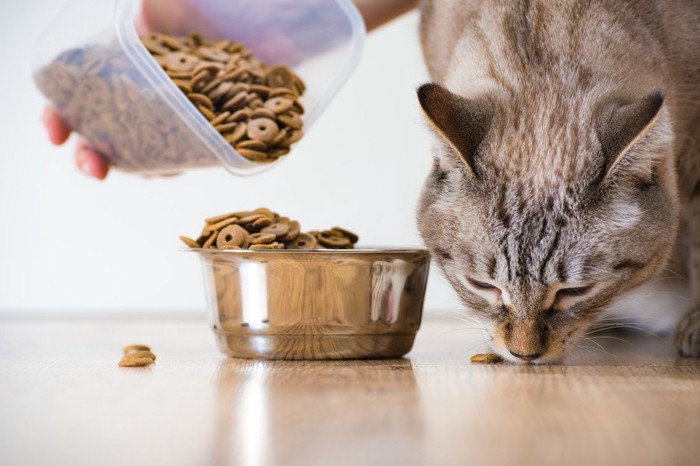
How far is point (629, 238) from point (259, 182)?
2305mm

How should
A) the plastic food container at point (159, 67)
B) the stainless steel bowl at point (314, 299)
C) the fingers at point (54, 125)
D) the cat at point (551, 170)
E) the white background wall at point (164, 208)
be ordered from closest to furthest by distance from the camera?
the cat at point (551, 170)
the stainless steel bowl at point (314, 299)
the plastic food container at point (159, 67)
the fingers at point (54, 125)
the white background wall at point (164, 208)

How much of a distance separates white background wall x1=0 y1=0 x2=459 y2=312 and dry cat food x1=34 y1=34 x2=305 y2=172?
4.46 feet

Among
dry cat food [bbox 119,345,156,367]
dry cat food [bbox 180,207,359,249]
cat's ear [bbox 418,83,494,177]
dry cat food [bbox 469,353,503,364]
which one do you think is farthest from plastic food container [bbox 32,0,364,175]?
dry cat food [bbox 469,353,503,364]

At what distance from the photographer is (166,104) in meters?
2.07

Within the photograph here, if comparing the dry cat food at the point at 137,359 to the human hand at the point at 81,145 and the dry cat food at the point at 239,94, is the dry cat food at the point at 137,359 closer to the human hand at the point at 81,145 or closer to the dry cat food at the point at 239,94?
the dry cat food at the point at 239,94

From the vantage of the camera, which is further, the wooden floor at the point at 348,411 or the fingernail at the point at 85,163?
the fingernail at the point at 85,163

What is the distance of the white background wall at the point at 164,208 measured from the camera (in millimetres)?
3691

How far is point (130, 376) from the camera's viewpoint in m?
1.58

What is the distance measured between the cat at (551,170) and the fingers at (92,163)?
3.18 feet

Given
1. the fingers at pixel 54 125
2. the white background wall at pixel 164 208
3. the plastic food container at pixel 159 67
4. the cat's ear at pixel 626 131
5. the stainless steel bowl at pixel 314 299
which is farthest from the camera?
the white background wall at pixel 164 208

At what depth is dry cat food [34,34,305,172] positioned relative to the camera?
209 centimetres

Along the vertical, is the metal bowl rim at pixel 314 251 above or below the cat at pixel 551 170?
below

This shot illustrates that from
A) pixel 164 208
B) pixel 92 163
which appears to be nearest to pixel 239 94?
pixel 92 163

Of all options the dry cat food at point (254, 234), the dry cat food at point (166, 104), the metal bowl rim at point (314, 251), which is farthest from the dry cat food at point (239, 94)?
the metal bowl rim at point (314, 251)
